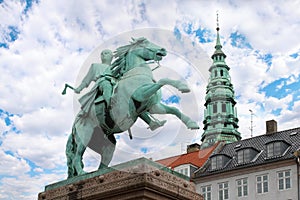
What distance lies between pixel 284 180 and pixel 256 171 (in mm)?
2924

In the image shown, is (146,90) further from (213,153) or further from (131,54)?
(213,153)

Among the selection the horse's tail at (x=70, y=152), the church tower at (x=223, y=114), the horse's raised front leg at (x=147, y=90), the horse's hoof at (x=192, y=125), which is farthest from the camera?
the church tower at (x=223, y=114)

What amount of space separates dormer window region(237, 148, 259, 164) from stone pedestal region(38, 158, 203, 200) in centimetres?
4111

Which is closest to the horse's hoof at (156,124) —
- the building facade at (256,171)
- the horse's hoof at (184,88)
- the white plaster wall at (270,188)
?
the horse's hoof at (184,88)

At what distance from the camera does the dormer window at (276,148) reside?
53.8 m

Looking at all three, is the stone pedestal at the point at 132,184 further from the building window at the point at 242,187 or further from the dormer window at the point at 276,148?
the building window at the point at 242,187

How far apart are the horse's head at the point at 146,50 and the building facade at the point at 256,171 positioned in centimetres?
3815

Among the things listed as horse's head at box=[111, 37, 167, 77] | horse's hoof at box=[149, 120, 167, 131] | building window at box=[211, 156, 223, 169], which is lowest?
horse's hoof at box=[149, 120, 167, 131]

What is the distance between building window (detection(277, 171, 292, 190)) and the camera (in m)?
52.2

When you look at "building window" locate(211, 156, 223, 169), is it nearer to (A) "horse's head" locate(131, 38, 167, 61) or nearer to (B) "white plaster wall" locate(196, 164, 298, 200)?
(B) "white plaster wall" locate(196, 164, 298, 200)

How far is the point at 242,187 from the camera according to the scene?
55062mm

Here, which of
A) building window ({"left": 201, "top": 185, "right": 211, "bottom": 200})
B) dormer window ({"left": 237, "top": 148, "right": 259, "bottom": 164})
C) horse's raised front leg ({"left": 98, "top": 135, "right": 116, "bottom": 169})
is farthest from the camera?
building window ({"left": 201, "top": 185, "right": 211, "bottom": 200})

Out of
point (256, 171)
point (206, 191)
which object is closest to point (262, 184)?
point (256, 171)

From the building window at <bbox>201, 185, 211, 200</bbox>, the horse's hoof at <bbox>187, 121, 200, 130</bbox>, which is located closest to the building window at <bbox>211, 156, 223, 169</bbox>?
the building window at <bbox>201, 185, 211, 200</bbox>
